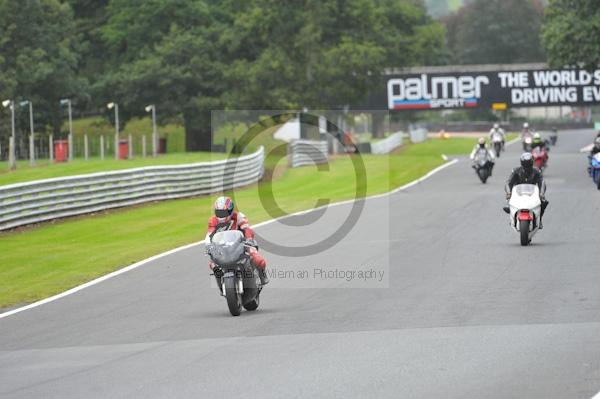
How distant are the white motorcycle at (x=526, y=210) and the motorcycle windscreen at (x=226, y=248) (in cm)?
726

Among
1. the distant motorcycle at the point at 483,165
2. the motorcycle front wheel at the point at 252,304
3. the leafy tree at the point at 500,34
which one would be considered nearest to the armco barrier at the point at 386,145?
the distant motorcycle at the point at 483,165

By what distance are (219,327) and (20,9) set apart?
2248 inches

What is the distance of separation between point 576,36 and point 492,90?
87.3 feet

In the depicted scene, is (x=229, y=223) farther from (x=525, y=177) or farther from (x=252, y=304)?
(x=525, y=177)

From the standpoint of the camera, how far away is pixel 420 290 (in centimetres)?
1523

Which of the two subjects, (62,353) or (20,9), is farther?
(20,9)

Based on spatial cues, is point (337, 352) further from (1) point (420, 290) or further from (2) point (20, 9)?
(2) point (20, 9)

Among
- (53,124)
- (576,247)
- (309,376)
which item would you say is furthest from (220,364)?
(53,124)

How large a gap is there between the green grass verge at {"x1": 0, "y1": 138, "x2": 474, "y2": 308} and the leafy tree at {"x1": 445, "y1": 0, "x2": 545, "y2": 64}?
98.9m

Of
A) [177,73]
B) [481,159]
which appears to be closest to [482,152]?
[481,159]

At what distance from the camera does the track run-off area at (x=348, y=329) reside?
31.6 feet

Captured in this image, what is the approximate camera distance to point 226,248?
1363cm

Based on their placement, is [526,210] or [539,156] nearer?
[526,210]

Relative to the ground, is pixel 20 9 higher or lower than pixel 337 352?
higher
